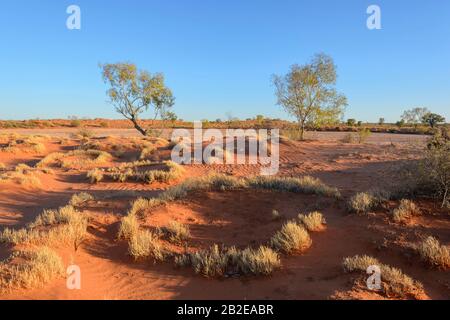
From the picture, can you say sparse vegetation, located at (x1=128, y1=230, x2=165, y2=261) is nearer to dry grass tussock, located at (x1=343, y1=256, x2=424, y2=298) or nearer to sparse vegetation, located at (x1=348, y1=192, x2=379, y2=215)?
dry grass tussock, located at (x1=343, y1=256, x2=424, y2=298)

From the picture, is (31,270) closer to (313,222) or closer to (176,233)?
(176,233)

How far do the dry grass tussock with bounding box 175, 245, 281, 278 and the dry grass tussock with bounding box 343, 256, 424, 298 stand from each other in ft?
3.90

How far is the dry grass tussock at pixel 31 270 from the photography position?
4.52 meters

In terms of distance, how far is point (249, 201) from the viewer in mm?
8711

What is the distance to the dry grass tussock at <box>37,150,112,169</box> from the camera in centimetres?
1746

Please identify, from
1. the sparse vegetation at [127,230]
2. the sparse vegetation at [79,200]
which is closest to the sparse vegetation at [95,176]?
the sparse vegetation at [79,200]

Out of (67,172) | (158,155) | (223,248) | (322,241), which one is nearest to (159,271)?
(223,248)

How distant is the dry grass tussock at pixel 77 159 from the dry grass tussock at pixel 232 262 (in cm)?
1353

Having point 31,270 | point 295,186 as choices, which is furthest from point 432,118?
point 31,270

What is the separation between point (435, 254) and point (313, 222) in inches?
85.5

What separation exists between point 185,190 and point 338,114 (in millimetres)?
20092

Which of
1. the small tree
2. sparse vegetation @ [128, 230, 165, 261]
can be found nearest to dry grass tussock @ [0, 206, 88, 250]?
sparse vegetation @ [128, 230, 165, 261]

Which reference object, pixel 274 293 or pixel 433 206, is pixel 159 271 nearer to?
pixel 274 293

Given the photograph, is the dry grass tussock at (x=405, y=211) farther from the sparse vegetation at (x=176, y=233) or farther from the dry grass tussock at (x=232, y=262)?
the sparse vegetation at (x=176, y=233)
